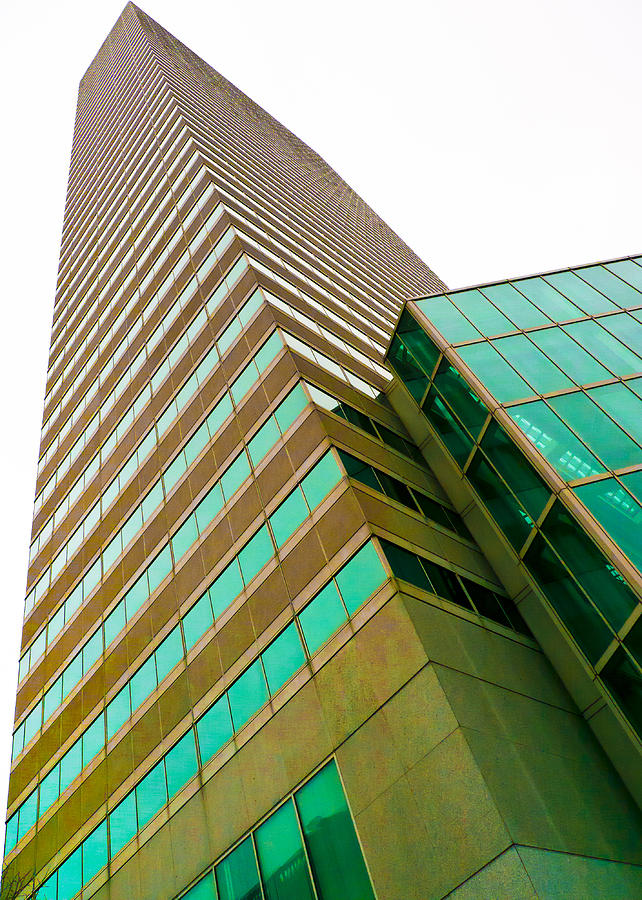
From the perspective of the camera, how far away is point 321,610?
16797 millimetres

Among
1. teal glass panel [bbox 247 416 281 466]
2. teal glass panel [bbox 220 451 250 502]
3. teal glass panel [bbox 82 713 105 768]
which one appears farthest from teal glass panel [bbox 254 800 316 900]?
teal glass panel [bbox 247 416 281 466]

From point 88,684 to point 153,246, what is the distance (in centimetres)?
2500

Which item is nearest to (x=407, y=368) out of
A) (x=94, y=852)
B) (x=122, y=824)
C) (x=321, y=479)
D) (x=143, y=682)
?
(x=321, y=479)

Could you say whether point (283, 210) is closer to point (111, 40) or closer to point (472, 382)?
point (472, 382)

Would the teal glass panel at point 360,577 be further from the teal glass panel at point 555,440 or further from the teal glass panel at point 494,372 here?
the teal glass panel at point 494,372

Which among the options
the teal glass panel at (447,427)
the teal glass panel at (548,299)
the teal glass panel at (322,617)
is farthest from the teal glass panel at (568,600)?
the teal glass panel at (548,299)

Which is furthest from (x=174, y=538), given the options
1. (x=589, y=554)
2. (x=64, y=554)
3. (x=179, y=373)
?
(x=589, y=554)

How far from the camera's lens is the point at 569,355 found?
1984 centimetres

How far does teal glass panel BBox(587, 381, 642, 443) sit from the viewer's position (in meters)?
17.1

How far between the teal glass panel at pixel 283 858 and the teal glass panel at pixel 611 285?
58.3 feet

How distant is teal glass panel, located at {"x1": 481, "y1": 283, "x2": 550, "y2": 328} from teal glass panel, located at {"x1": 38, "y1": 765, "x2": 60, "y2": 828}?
21.7 metres

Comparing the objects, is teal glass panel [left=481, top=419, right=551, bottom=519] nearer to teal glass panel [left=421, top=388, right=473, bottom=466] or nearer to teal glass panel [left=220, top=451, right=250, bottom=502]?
teal glass panel [left=421, top=388, right=473, bottom=466]

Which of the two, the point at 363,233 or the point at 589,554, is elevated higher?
the point at 363,233

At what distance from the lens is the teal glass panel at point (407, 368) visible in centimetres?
2288
